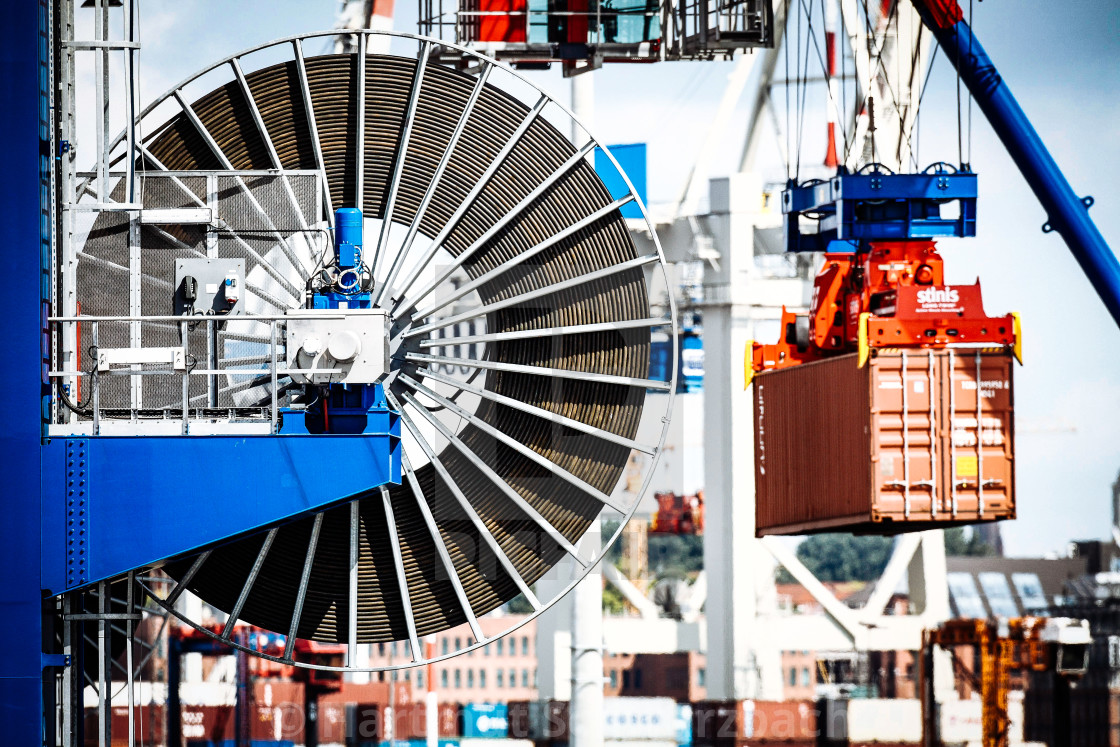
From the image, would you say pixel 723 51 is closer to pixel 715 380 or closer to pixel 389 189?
pixel 389 189

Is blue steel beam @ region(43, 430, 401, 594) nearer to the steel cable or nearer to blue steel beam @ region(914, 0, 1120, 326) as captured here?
the steel cable

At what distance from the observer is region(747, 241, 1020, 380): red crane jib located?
31.9m

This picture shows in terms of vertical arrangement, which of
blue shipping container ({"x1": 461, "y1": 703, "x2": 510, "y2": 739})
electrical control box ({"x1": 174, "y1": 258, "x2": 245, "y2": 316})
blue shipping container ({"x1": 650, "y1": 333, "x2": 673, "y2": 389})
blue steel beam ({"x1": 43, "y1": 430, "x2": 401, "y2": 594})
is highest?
blue shipping container ({"x1": 650, "y1": 333, "x2": 673, "y2": 389})

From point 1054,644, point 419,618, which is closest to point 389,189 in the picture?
point 419,618

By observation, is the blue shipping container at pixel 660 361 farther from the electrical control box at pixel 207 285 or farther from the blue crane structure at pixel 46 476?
the blue crane structure at pixel 46 476

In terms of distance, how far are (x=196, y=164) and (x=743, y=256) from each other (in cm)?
3441

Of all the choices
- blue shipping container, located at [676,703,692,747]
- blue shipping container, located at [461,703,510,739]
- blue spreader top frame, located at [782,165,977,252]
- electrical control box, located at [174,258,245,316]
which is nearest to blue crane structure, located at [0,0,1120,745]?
electrical control box, located at [174,258,245,316]

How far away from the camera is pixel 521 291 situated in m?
25.6

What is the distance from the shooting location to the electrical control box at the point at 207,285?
76.3ft

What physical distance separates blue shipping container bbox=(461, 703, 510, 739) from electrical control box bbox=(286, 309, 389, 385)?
55.2m

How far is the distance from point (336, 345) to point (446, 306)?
4.23 m

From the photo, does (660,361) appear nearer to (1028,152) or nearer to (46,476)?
(1028,152)

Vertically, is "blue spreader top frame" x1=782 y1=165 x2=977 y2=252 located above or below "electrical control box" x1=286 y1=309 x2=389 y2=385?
above

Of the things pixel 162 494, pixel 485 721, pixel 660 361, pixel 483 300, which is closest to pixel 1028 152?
pixel 483 300
